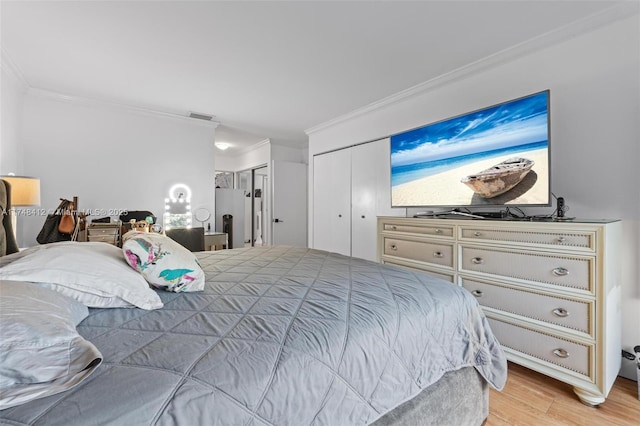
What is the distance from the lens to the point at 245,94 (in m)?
3.27

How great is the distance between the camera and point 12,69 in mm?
2662

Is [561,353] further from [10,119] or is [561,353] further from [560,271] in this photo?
[10,119]

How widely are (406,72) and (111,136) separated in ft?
11.9

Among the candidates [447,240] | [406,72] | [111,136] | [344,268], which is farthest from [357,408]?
[111,136]

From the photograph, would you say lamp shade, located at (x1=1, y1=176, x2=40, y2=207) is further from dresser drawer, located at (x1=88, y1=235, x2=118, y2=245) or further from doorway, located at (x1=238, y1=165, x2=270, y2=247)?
doorway, located at (x1=238, y1=165, x2=270, y2=247)

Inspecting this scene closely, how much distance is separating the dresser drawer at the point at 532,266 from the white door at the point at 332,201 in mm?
2096

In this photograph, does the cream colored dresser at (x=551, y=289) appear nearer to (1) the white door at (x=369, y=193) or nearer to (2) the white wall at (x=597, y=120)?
(2) the white wall at (x=597, y=120)

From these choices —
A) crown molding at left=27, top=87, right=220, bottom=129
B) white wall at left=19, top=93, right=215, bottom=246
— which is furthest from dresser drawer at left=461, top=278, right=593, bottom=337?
crown molding at left=27, top=87, right=220, bottom=129

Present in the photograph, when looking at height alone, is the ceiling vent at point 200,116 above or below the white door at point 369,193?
above

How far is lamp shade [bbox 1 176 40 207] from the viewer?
210cm

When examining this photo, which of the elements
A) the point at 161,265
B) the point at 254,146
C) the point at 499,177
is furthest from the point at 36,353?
the point at 254,146

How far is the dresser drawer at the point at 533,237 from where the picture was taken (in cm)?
163

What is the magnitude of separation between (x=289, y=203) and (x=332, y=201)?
4.70 ft

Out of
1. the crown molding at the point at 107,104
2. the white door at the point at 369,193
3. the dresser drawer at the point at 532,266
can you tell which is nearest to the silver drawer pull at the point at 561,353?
the dresser drawer at the point at 532,266
